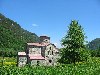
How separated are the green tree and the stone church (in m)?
10.9

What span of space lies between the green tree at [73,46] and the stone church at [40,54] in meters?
10.9

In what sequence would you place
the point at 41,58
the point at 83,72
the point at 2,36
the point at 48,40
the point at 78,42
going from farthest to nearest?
the point at 2,36, the point at 48,40, the point at 41,58, the point at 78,42, the point at 83,72

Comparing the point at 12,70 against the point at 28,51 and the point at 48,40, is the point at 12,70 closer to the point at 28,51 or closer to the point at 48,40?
the point at 28,51

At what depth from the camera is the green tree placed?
168 feet

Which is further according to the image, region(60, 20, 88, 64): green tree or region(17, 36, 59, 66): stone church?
region(17, 36, 59, 66): stone church

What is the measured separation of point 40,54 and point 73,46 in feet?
46.7

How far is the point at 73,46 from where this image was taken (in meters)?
51.6

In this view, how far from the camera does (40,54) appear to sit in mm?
64250

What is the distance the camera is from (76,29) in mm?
52000

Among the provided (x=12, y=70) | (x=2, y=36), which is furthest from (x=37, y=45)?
(x=2, y=36)

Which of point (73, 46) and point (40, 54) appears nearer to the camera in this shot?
point (73, 46)

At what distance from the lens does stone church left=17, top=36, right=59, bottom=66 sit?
62.1m

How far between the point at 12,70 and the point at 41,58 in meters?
34.5

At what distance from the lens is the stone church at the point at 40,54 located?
62.1 meters
